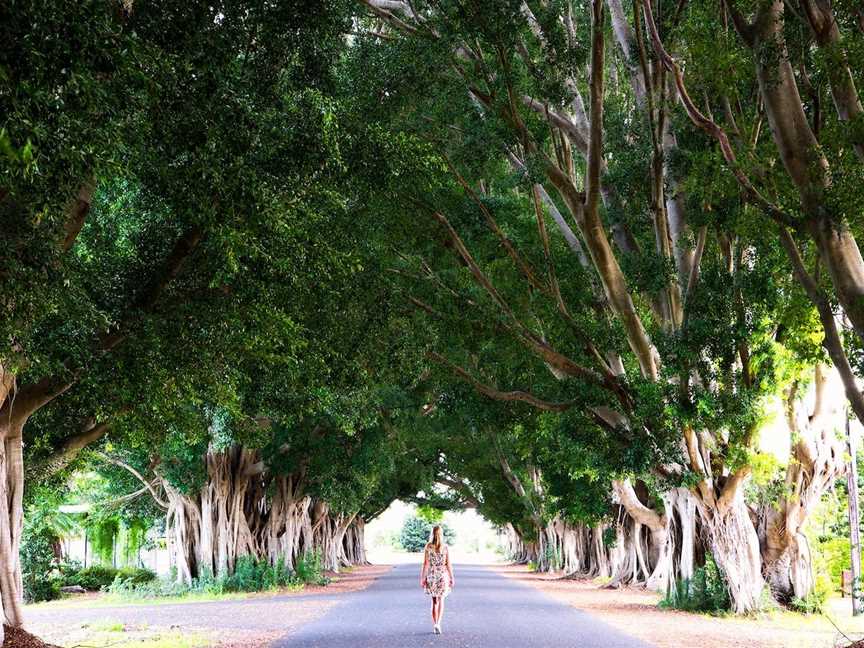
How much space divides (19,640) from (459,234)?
8.50 meters

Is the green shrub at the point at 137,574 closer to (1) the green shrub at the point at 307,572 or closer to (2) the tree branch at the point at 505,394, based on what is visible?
(1) the green shrub at the point at 307,572

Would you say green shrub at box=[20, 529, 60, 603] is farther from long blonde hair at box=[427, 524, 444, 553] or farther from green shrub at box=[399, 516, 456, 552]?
green shrub at box=[399, 516, 456, 552]

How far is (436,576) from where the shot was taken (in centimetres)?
1284

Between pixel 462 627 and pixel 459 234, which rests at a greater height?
pixel 459 234

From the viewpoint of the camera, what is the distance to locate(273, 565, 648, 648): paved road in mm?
11320

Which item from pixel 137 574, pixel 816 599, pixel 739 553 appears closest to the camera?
pixel 739 553

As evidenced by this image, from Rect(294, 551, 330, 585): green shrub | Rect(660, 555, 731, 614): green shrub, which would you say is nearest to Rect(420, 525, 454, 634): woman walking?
Rect(660, 555, 731, 614): green shrub

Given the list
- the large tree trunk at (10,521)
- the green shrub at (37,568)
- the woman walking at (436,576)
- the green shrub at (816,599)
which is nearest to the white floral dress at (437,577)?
the woman walking at (436,576)

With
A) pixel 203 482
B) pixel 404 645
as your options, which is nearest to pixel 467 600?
pixel 203 482

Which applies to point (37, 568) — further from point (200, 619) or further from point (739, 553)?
point (739, 553)

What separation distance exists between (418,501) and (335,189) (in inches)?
2039

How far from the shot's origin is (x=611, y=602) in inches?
811

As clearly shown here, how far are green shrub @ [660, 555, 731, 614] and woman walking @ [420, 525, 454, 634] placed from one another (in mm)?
6441

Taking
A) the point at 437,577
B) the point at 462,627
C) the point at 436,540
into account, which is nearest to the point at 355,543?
the point at 462,627
